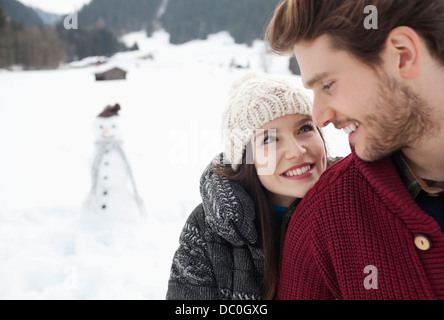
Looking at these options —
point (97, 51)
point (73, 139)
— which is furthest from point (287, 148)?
point (97, 51)

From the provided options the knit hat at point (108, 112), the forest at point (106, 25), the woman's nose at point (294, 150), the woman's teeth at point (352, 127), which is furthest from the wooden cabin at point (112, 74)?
the woman's teeth at point (352, 127)

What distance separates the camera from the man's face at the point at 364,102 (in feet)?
3.59

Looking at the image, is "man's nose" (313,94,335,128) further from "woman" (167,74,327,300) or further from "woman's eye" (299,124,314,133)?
"woman's eye" (299,124,314,133)

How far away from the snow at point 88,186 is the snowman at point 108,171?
0.12m

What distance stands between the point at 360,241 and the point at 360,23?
2.38 feet

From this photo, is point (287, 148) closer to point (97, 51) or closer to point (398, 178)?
point (398, 178)

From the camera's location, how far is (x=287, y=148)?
151cm

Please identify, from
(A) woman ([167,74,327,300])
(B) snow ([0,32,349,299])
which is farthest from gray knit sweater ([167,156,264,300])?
(B) snow ([0,32,349,299])

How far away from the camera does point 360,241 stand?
3.63 feet

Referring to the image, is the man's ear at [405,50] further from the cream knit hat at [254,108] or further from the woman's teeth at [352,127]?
the cream knit hat at [254,108]

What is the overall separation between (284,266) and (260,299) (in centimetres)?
20

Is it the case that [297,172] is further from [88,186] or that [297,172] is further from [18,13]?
[18,13]

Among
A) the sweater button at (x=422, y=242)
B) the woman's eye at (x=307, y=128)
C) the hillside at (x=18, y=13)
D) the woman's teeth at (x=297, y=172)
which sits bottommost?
the sweater button at (x=422, y=242)
